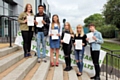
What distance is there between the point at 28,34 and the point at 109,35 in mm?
43744

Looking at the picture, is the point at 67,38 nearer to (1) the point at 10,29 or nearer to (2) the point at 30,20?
(2) the point at 30,20

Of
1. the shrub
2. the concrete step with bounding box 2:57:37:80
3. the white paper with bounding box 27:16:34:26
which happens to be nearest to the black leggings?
the white paper with bounding box 27:16:34:26

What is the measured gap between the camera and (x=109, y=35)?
155 feet

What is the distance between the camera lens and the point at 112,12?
30.8 metres

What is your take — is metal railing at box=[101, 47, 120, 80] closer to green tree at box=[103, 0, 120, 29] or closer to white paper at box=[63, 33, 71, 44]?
white paper at box=[63, 33, 71, 44]

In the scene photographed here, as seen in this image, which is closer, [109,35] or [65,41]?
[65,41]

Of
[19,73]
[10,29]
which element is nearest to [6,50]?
[10,29]

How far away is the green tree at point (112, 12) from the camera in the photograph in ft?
97.6

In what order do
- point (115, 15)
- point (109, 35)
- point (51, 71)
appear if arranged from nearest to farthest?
1. point (51, 71)
2. point (115, 15)
3. point (109, 35)

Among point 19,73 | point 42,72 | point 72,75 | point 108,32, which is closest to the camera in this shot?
point 19,73

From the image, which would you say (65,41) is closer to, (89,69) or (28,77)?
(89,69)

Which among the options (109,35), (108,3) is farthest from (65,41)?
(109,35)

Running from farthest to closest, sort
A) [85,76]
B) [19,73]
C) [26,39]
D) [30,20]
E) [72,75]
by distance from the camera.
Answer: [26,39] < [30,20] < [85,76] < [72,75] < [19,73]

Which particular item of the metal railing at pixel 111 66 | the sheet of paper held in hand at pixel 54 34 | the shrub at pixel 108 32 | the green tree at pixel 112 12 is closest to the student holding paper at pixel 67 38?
the sheet of paper held in hand at pixel 54 34
